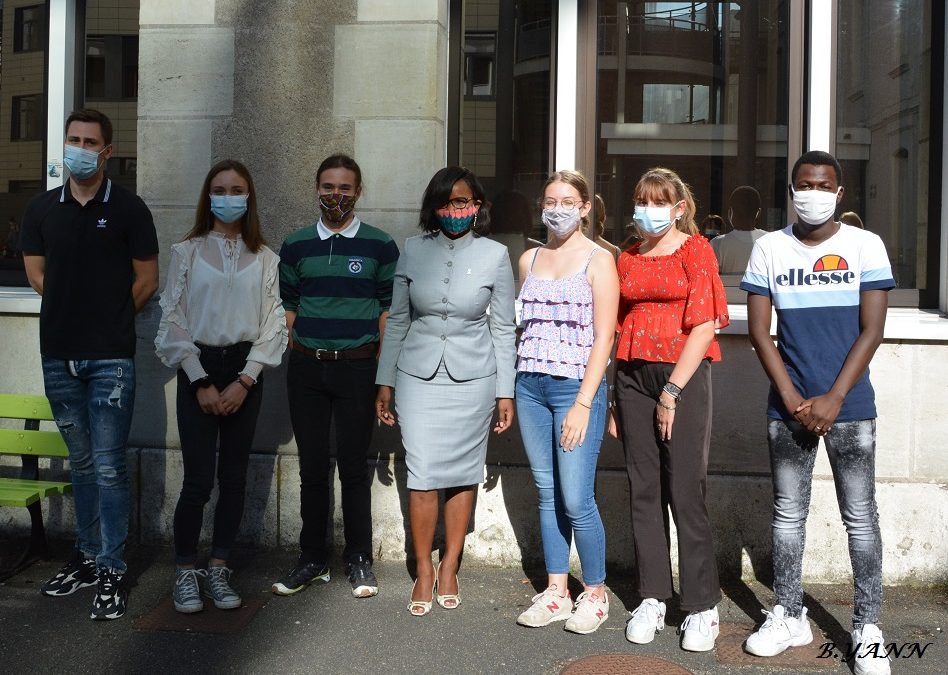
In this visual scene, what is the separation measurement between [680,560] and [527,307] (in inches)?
50.4

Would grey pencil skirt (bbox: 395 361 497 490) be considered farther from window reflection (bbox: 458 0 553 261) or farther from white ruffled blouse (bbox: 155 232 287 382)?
window reflection (bbox: 458 0 553 261)

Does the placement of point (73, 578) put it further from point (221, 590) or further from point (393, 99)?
point (393, 99)

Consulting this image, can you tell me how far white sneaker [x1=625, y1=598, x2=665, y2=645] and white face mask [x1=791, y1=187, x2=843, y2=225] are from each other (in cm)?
176

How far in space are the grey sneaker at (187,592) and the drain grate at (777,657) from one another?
2349mm

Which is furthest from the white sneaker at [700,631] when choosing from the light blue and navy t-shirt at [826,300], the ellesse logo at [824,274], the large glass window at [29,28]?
the large glass window at [29,28]

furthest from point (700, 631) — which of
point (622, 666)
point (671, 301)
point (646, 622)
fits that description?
point (671, 301)

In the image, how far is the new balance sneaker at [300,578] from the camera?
482 cm

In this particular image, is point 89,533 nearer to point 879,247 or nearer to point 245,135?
point 245,135

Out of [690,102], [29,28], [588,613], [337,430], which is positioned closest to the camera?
[588,613]

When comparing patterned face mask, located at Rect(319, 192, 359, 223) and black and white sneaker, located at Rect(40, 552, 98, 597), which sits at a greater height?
patterned face mask, located at Rect(319, 192, 359, 223)

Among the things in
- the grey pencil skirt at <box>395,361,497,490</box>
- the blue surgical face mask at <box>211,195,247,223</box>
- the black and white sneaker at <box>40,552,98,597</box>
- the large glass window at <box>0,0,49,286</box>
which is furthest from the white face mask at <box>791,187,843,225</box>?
the large glass window at <box>0,0,49,286</box>

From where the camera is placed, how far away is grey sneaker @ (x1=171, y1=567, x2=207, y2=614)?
4.55 m

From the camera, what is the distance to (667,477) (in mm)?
4242

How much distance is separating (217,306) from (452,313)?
107 cm
